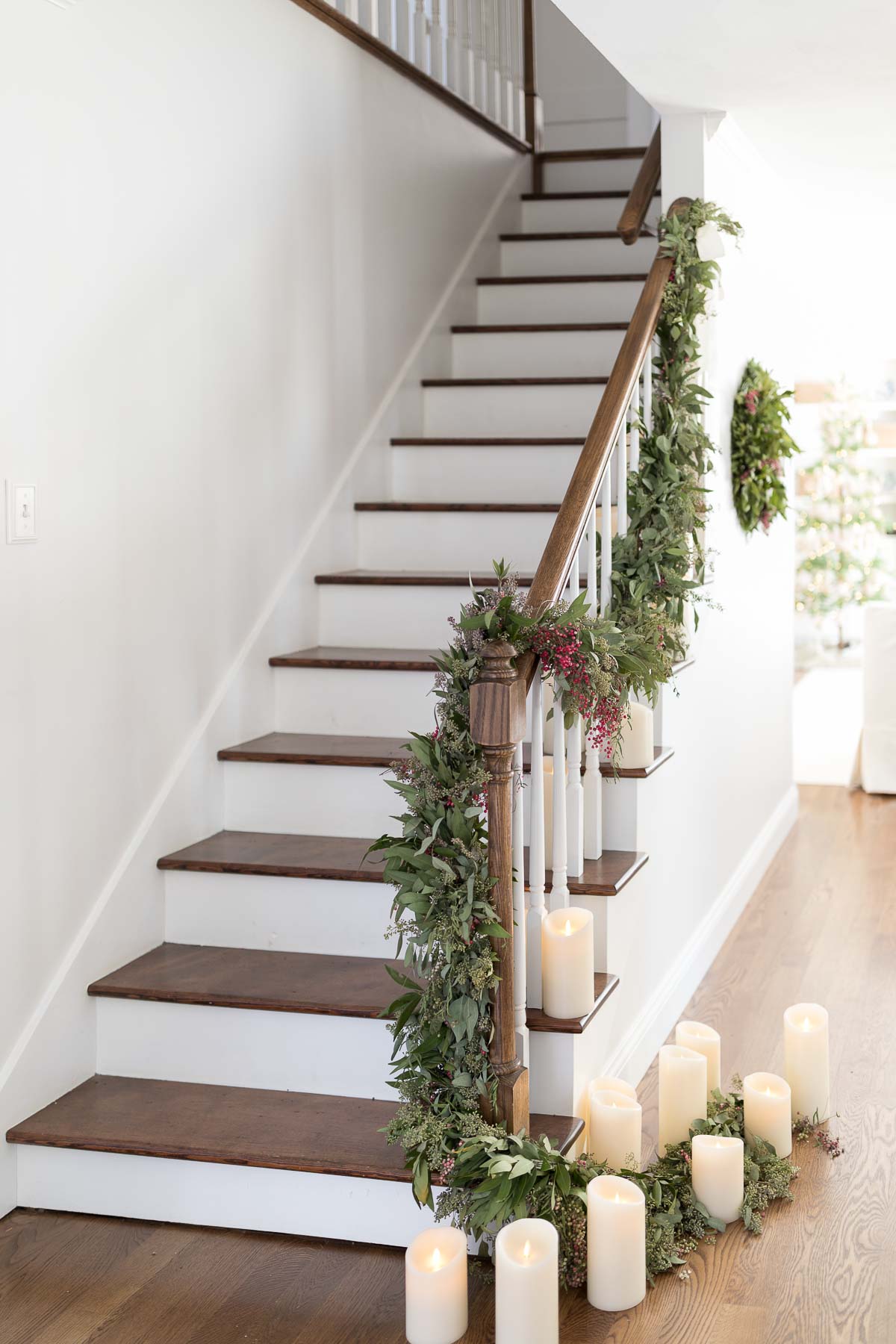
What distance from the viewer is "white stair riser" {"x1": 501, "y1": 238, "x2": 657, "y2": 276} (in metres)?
5.29

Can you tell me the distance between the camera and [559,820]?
2715 millimetres

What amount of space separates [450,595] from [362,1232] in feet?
6.11

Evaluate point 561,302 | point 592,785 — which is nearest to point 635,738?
point 592,785

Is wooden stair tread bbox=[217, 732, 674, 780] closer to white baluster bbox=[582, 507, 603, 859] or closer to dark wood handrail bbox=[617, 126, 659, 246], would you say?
white baluster bbox=[582, 507, 603, 859]

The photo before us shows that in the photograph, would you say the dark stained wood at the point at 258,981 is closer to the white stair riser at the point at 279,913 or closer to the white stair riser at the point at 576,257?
the white stair riser at the point at 279,913

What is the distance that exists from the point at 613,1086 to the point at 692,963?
1164 mm

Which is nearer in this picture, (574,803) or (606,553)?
(574,803)

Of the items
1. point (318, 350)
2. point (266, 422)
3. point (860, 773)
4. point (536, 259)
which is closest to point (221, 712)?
point (266, 422)

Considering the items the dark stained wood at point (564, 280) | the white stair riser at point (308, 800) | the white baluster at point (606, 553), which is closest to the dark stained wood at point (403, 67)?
the dark stained wood at point (564, 280)

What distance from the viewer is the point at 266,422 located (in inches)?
143

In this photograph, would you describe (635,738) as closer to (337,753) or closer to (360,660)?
(337,753)

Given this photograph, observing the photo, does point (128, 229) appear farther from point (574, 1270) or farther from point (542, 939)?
point (574, 1270)

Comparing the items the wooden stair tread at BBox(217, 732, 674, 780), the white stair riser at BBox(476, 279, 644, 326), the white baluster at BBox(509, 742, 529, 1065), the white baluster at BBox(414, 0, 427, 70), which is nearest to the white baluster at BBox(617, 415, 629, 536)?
the wooden stair tread at BBox(217, 732, 674, 780)

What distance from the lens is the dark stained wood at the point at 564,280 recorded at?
16.6 ft
